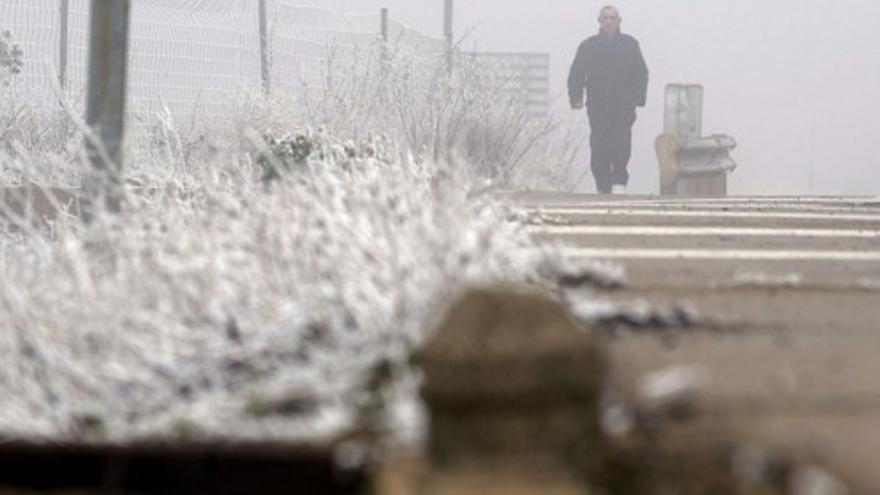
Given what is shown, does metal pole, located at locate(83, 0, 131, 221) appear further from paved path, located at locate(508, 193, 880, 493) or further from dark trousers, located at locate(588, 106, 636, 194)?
dark trousers, located at locate(588, 106, 636, 194)

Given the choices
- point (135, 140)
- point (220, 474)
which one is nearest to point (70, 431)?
point (220, 474)

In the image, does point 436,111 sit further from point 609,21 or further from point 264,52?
point 264,52

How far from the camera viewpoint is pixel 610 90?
2238 centimetres

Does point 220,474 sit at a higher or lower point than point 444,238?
lower

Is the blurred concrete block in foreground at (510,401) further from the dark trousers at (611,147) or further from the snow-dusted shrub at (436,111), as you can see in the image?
the dark trousers at (611,147)

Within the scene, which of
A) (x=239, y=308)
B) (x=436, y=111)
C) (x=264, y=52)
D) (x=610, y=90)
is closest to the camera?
(x=239, y=308)

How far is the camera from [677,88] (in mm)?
23125

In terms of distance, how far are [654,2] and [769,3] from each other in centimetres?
205

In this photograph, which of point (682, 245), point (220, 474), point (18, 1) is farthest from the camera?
point (18, 1)

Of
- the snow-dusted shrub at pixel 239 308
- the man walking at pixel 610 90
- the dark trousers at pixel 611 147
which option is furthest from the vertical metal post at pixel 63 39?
the snow-dusted shrub at pixel 239 308

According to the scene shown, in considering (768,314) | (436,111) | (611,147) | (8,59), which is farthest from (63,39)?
(768,314)

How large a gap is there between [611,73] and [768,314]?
15.7 m

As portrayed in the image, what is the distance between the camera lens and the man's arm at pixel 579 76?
73.7 ft

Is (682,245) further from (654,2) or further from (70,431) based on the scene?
(654,2)
